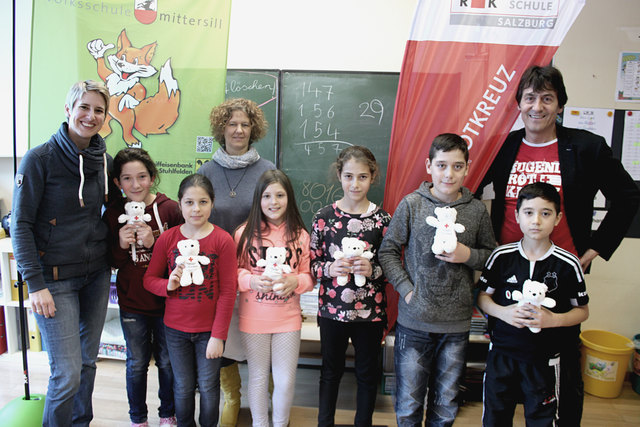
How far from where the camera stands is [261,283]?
5.85 feet

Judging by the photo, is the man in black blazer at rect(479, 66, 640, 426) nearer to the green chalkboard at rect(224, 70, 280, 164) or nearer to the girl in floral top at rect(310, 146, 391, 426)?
the girl in floral top at rect(310, 146, 391, 426)

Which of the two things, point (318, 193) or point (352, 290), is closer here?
point (352, 290)

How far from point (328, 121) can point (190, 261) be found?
5.29ft

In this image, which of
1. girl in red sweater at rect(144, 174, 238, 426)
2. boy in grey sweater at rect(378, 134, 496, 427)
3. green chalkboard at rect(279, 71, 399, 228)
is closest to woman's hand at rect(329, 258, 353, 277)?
boy in grey sweater at rect(378, 134, 496, 427)

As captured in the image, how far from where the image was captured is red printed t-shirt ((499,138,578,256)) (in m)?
1.81

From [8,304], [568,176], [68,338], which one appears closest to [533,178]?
[568,176]

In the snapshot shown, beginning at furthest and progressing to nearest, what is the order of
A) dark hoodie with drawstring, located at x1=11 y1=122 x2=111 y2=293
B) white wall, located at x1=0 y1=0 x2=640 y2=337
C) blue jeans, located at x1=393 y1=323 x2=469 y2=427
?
1. white wall, located at x1=0 y1=0 x2=640 y2=337
2. blue jeans, located at x1=393 y1=323 x2=469 y2=427
3. dark hoodie with drawstring, located at x1=11 y1=122 x2=111 y2=293

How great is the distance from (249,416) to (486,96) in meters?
2.23

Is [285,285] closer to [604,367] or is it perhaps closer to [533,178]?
[533,178]

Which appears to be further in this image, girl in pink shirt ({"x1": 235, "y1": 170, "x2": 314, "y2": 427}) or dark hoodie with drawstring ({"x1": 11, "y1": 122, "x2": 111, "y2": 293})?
girl in pink shirt ({"x1": 235, "y1": 170, "x2": 314, "y2": 427})

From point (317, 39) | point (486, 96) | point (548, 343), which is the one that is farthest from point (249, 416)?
point (317, 39)

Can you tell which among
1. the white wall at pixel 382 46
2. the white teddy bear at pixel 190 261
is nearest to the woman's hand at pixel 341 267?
the white teddy bear at pixel 190 261

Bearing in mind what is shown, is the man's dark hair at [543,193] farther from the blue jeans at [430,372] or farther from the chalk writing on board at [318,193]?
the chalk writing on board at [318,193]

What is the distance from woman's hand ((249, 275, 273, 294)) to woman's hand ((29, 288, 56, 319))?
85cm
